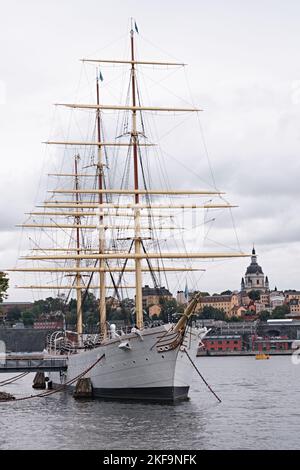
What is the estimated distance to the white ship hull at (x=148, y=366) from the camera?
190 feet

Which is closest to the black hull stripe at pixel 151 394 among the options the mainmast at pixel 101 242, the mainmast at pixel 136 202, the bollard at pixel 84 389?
the bollard at pixel 84 389

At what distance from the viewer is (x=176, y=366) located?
190ft

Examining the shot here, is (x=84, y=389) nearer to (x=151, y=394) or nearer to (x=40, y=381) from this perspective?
(x=151, y=394)

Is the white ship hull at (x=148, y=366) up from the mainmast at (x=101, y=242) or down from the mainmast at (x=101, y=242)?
down

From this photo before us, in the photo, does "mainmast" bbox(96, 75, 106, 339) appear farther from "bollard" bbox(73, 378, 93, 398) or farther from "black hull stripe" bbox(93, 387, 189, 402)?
"black hull stripe" bbox(93, 387, 189, 402)

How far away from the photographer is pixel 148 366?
193 feet

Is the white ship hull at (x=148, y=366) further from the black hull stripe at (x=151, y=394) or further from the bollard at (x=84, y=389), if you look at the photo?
the bollard at (x=84, y=389)

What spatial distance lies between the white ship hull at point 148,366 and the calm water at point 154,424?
4.11ft

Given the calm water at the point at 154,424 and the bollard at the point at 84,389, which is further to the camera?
the bollard at the point at 84,389

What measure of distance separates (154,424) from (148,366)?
36.6ft

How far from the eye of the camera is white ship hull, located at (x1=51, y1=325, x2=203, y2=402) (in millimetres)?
57906

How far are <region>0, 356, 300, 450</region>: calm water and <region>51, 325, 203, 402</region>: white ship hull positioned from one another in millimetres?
1251

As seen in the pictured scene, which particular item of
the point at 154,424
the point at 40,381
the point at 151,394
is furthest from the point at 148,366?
the point at 40,381
